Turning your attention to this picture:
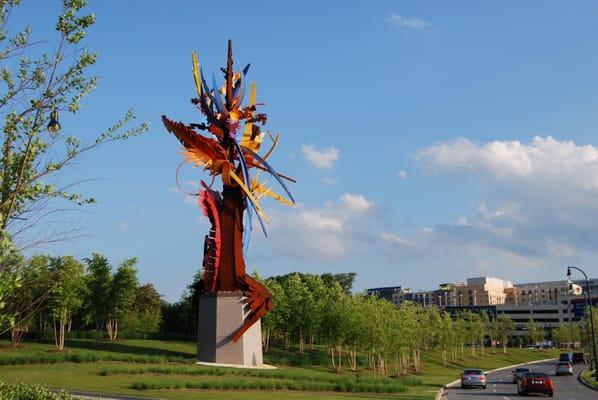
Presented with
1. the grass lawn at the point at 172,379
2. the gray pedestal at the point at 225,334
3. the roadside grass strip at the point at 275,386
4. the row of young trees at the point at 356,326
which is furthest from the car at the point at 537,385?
the row of young trees at the point at 356,326

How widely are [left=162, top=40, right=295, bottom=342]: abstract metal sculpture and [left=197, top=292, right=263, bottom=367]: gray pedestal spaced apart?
0.69m

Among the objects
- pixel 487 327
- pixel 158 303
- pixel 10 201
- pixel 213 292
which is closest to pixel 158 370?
pixel 213 292

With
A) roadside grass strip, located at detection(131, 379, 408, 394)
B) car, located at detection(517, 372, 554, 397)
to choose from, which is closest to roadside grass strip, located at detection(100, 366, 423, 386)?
roadside grass strip, located at detection(131, 379, 408, 394)

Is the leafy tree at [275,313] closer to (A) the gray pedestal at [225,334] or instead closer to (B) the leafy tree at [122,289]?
(B) the leafy tree at [122,289]

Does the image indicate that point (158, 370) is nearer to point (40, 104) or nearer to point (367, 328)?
point (367, 328)

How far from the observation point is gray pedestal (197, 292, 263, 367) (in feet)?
148

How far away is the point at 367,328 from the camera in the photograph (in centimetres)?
5659

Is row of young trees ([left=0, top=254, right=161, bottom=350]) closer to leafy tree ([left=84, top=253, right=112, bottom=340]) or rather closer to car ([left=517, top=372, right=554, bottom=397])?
leafy tree ([left=84, top=253, right=112, bottom=340])

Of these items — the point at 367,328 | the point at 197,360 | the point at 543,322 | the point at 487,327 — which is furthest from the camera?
the point at 543,322

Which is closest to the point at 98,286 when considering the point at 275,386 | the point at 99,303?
the point at 99,303

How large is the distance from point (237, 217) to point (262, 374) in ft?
43.4

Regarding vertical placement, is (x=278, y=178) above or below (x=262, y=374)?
above

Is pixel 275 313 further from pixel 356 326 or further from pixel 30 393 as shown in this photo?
pixel 30 393

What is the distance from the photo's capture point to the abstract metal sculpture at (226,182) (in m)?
46.6
